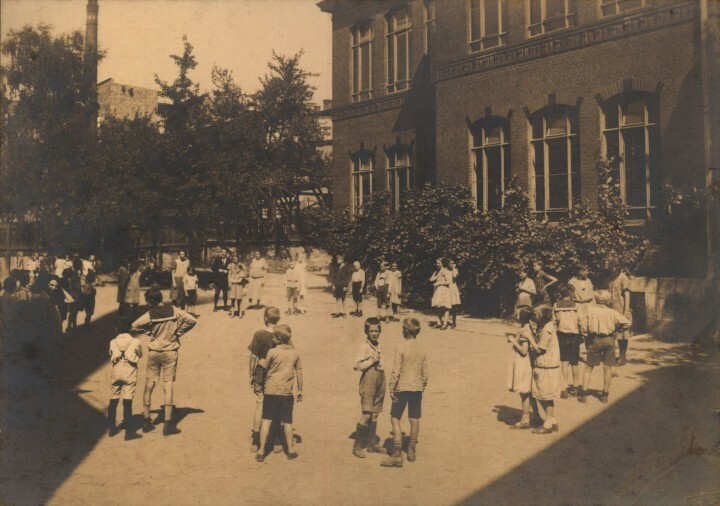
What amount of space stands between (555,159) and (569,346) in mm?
8101

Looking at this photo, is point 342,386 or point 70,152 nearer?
point 342,386

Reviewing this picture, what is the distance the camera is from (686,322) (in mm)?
12148

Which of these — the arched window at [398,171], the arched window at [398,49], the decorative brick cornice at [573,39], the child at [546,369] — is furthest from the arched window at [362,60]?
the child at [546,369]

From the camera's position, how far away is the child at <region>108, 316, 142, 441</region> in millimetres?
6914

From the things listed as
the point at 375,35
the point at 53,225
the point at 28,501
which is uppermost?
the point at 375,35

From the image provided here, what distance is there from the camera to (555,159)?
1545 centimetres

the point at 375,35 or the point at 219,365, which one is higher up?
the point at 375,35

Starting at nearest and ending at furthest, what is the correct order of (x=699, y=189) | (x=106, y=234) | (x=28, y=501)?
1. (x=28, y=501)
2. (x=699, y=189)
3. (x=106, y=234)

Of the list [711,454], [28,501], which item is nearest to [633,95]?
[711,454]

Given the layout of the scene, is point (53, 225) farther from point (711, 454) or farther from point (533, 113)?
point (711, 454)

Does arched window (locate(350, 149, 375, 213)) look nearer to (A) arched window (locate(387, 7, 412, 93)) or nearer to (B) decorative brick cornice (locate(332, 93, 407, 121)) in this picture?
(B) decorative brick cornice (locate(332, 93, 407, 121))

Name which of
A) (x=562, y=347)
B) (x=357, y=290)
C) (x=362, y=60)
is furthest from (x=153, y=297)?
(x=362, y=60)

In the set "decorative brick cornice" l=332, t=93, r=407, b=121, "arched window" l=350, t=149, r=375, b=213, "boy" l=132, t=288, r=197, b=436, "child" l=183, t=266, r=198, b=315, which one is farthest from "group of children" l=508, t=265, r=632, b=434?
"arched window" l=350, t=149, r=375, b=213

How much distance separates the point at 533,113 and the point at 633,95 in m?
2.75
